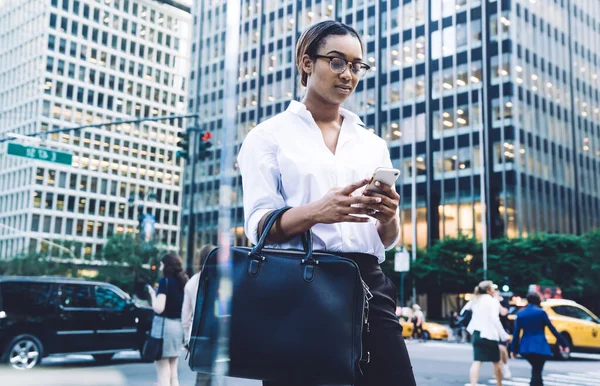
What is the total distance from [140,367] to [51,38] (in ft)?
21.3

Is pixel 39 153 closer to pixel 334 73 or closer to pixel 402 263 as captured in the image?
pixel 334 73

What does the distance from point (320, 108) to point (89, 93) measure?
459 inches

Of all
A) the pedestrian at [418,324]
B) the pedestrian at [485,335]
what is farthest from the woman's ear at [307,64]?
the pedestrian at [418,324]

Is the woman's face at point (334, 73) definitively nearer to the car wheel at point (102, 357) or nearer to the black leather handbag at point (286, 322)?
the black leather handbag at point (286, 322)

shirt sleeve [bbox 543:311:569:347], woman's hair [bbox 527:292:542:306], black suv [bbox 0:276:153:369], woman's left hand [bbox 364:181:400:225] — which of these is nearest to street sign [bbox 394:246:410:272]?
black suv [bbox 0:276:153:369]

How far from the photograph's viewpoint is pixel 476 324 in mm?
9719

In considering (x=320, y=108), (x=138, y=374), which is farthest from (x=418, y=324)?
(x=320, y=108)

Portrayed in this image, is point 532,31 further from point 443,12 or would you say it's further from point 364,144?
point 364,144

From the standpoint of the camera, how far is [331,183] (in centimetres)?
187

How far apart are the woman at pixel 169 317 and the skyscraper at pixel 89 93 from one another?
230cm

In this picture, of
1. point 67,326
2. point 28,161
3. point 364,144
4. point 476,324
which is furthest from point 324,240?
point 28,161

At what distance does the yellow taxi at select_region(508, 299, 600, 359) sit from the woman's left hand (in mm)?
18144

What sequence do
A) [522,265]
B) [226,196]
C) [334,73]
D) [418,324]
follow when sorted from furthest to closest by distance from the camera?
[522,265] < [418,324] < [226,196] < [334,73]

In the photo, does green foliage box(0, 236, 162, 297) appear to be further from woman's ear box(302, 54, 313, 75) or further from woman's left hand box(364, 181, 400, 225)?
woman's left hand box(364, 181, 400, 225)
